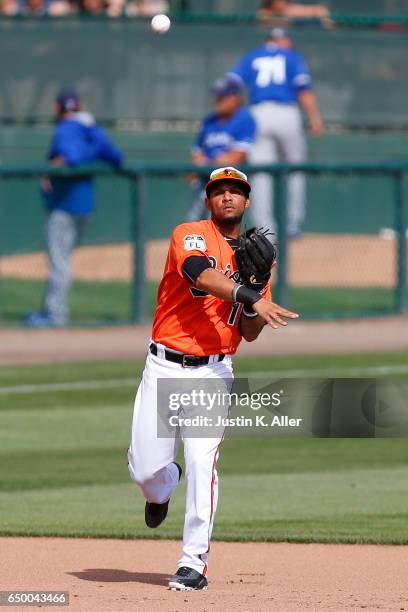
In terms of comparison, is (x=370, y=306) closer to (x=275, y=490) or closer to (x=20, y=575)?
(x=275, y=490)

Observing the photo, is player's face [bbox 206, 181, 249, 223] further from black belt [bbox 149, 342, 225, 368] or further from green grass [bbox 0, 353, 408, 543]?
green grass [bbox 0, 353, 408, 543]

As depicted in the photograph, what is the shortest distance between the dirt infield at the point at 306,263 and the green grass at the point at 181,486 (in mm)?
3760

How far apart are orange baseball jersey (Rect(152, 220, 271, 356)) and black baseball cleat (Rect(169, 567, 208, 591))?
0.95 metres

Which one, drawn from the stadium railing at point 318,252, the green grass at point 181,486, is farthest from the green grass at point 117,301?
the green grass at point 181,486

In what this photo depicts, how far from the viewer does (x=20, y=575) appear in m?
6.74

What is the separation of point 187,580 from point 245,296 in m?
1.28

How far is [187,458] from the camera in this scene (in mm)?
Answer: 6379

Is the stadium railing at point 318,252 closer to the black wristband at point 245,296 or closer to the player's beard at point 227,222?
the player's beard at point 227,222

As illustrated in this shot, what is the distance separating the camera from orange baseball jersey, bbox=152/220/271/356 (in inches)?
253

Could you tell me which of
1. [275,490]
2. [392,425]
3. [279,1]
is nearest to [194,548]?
[275,490]

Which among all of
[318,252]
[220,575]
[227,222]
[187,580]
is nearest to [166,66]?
[318,252]

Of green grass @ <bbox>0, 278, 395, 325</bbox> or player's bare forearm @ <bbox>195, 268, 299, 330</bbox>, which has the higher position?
green grass @ <bbox>0, 278, 395, 325</bbox>

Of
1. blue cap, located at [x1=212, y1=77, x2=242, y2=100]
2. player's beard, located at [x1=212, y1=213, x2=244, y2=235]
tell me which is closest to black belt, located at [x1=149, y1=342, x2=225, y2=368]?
player's beard, located at [x1=212, y1=213, x2=244, y2=235]

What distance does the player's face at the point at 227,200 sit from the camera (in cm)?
644
